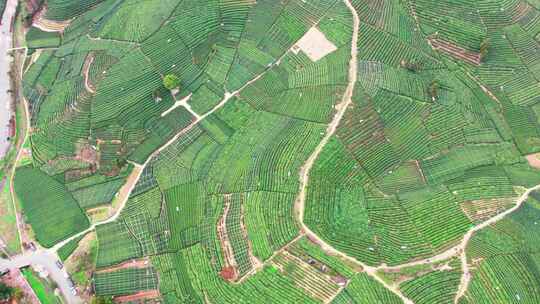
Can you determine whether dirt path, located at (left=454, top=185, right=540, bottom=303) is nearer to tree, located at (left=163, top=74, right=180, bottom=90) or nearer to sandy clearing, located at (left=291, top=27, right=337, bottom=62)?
sandy clearing, located at (left=291, top=27, right=337, bottom=62)

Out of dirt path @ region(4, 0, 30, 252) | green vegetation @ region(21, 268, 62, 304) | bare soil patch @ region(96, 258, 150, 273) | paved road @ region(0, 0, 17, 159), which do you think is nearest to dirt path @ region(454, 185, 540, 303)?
bare soil patch @ region(96, 258, 150, 273)

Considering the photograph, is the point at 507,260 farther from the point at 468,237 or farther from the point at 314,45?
the point at 314,45

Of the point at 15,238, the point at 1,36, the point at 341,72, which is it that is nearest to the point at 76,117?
the point at 15,238

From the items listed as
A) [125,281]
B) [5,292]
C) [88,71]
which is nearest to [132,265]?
[125,281]

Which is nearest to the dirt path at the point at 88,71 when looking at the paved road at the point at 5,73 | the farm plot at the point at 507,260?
the paved road at the point at 5,73

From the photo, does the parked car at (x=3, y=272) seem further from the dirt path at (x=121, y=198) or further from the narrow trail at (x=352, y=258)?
the narrow trail at (x=352, y=258)
